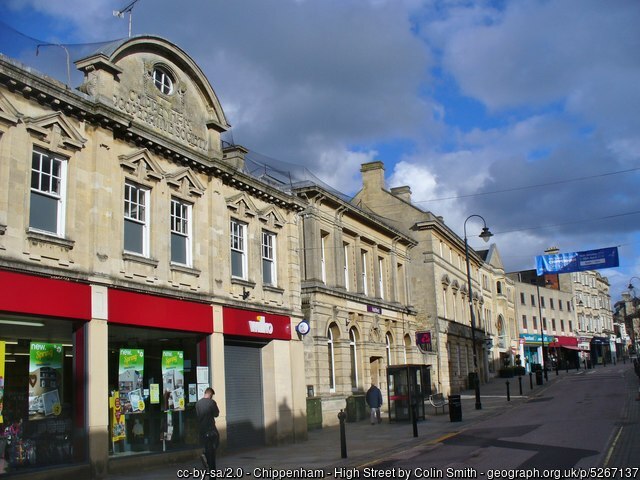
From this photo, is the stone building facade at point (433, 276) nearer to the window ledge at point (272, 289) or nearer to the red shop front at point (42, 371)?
the window ledge at point (272, 289)

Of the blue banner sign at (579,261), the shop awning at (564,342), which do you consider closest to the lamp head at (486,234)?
Result: the blue banner sign at (579,261)

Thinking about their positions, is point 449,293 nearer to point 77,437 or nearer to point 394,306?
point 394,306

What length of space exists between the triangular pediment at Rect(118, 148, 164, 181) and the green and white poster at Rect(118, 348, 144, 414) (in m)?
4.41

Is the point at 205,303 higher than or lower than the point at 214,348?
higher

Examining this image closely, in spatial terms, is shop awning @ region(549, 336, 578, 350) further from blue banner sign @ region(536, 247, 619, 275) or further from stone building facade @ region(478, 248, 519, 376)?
blue banner sign @ region(536, 247, 619, 275)

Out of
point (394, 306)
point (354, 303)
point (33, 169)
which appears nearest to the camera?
point (33, 169)

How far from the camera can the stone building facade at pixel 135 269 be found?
13.4 m

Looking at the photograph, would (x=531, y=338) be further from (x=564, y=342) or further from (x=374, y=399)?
A: (x=374, y=399)

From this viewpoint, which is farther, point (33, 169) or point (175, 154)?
point (175, 154)

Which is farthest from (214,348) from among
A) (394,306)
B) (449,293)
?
(449,293)

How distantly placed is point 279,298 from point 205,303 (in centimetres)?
444

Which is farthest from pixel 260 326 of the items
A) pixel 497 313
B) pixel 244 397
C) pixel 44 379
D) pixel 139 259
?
pixel 497 313

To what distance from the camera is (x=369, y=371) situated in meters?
32.4

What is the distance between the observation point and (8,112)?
43.1 ft
